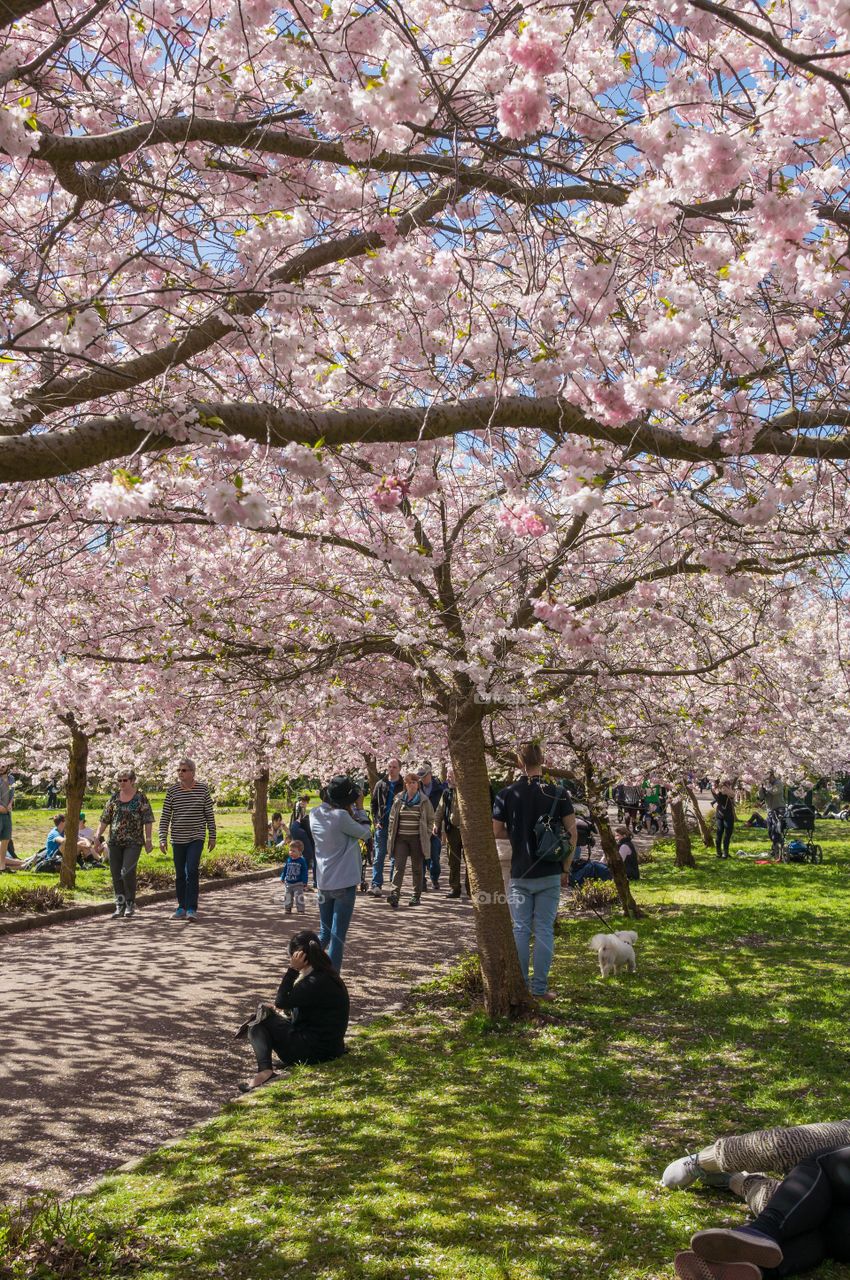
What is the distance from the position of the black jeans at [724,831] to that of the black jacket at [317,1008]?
52.4 ft

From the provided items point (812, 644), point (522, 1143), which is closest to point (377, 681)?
point (522, 1143)

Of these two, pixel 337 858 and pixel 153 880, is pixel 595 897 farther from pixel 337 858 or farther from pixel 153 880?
pixel 153 880

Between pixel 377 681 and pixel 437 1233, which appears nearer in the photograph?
pixel 437 1233

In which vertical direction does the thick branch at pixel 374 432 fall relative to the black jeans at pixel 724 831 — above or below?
above

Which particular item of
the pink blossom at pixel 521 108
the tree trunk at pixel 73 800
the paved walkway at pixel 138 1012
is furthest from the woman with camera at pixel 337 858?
the tree trunk at pixel 73 800

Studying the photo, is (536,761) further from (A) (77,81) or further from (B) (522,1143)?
(A) (77,81)

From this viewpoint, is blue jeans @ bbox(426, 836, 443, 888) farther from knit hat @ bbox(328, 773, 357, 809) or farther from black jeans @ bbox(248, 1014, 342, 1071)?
black jeans @ bbox(248, 1014, 342, 1071)

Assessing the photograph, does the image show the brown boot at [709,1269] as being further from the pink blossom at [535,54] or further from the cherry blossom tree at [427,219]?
the pink blossom at [535,54]

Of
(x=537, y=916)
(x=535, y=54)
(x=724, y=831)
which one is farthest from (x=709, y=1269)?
(x=724, y=831)

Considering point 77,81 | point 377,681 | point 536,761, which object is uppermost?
point 77,81

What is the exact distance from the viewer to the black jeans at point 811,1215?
143 inches

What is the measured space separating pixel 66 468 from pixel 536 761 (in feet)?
16.4

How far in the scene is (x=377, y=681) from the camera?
966 cm

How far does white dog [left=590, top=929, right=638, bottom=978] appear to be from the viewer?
29.4 feet
